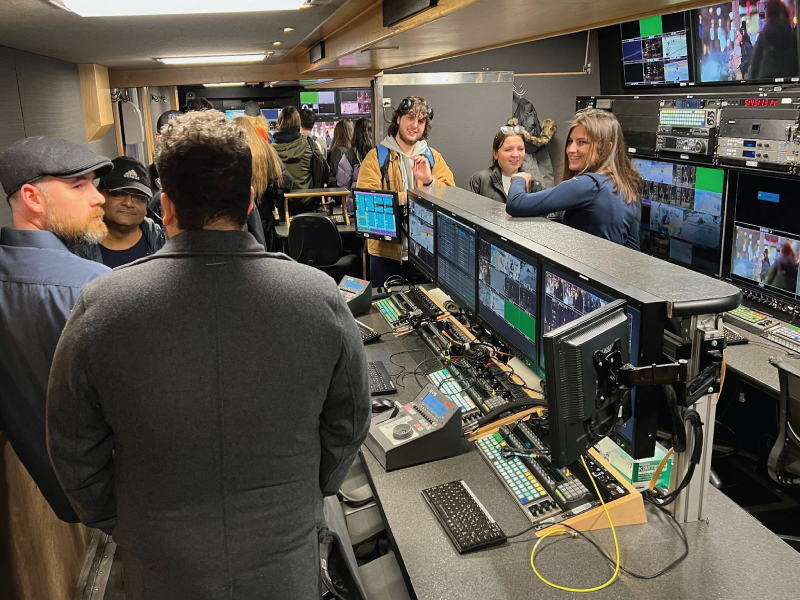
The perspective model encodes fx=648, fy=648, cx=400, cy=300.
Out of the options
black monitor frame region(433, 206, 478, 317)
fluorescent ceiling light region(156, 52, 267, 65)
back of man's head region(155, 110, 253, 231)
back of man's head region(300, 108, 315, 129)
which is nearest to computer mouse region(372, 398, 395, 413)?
black monitor frame region(433, 206, 478, 317)

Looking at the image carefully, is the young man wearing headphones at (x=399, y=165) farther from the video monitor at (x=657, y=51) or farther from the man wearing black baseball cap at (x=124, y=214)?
the video monitor at (x=657, y=51)

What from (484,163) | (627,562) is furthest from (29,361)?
(484,163)

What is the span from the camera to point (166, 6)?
1.75 metres

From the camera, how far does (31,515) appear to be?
197cm

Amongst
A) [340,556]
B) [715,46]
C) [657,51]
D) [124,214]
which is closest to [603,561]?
[340,556]

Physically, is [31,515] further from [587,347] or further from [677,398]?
[677,398]

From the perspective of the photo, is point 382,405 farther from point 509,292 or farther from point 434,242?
point 434,242

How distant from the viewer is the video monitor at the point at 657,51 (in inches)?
164

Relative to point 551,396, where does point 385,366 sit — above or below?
below

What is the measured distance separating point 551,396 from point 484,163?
409 cm

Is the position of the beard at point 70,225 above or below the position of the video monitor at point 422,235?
above

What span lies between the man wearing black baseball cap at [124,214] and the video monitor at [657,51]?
3.38m

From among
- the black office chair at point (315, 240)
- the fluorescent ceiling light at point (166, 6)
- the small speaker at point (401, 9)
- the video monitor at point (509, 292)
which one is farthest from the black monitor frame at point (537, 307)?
the black office chair at point (315, 240)

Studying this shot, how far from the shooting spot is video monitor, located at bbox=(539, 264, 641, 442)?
1.45 metres
